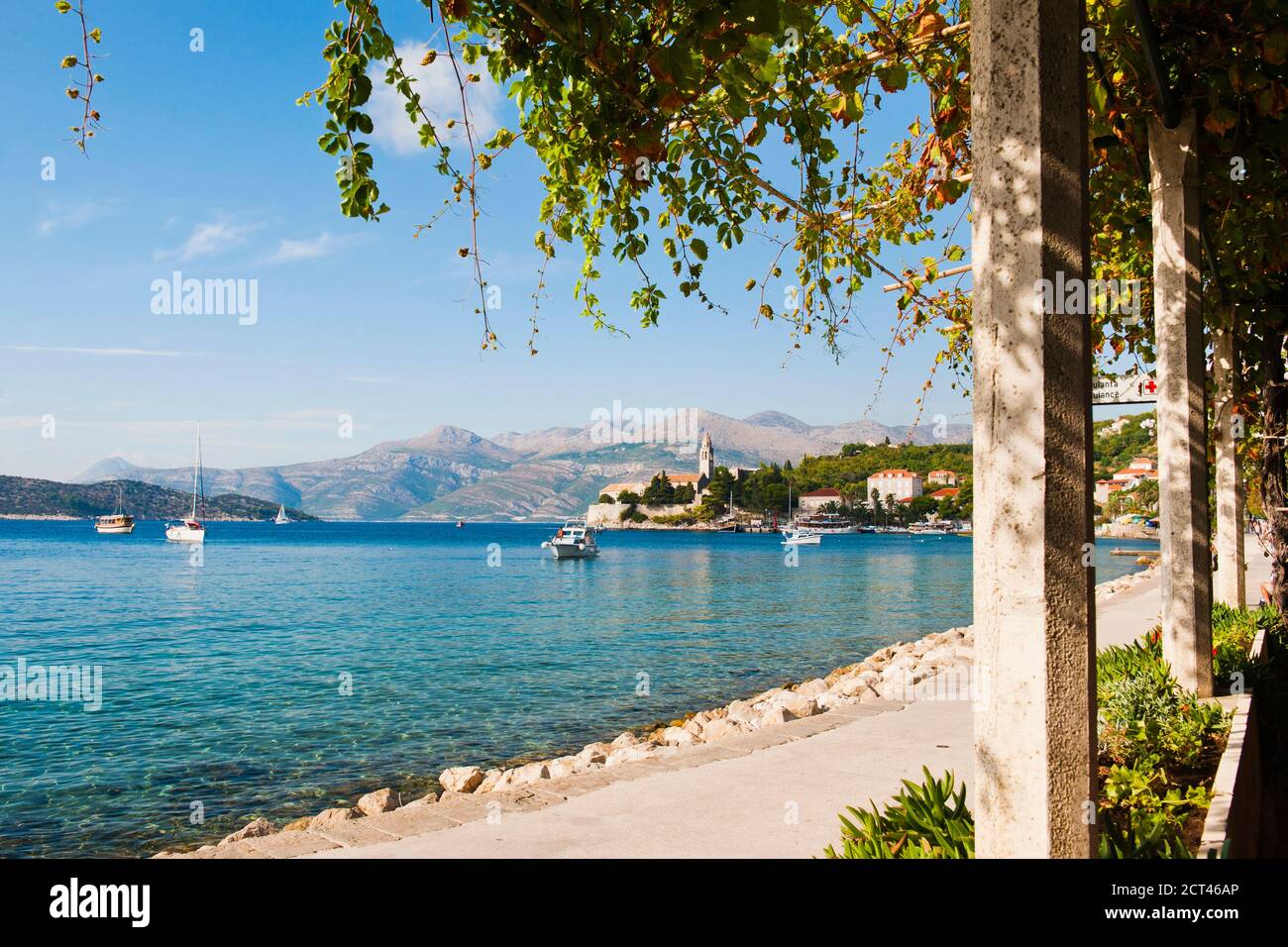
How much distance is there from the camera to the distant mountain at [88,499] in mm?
151125

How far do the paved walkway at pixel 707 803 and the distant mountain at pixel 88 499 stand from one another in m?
160

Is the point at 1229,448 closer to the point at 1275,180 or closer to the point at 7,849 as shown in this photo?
the point at 1275,180

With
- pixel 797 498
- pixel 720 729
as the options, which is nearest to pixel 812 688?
pixel 720 729

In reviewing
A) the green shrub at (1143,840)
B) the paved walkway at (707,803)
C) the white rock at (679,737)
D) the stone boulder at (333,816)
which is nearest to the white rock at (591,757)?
the white rock at (679,737)

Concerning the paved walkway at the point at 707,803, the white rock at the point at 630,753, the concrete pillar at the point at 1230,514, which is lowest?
the white rock at the point at 630,753

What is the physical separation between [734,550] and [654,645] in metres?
74.8

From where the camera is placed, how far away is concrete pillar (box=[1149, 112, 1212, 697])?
594 centimetres

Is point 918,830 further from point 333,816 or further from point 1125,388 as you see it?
point 1125,388

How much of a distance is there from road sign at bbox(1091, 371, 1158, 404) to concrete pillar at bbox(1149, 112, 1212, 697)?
3.83 m

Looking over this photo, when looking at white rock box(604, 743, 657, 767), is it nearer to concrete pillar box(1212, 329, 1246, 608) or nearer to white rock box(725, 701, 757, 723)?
white rock box(725, 701, 757, 723)

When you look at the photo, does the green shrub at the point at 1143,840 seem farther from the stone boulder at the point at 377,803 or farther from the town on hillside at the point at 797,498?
the town on hillside at the point at 797,498

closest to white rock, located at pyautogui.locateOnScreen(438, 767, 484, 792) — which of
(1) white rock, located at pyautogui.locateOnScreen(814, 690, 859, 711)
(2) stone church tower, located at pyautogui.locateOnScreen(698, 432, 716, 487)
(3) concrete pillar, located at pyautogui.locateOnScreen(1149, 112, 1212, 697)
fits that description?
(1) white rock, located at pyautogui.locateOnScreen(814, 690, 859, 711)

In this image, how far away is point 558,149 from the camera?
175 inches
